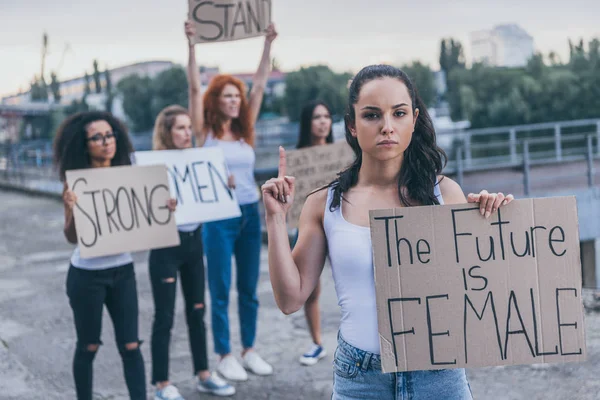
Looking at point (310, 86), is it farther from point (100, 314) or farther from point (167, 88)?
point (100, 314)

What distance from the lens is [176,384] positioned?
4.74m

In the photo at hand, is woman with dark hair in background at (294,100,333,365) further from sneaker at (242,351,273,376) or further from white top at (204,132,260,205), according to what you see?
white top at (204,132,260,205)

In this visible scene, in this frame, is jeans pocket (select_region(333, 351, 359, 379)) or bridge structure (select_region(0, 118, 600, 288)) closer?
jeans pocket (select_region(333, 351, 359, 379))

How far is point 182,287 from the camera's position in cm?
441

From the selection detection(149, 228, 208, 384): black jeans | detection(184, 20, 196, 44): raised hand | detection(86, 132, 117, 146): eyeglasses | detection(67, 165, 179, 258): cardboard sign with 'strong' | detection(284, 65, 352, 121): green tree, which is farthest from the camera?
detection(284, 65, 352, 121): green tree

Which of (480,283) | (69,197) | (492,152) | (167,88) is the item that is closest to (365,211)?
(480,283)

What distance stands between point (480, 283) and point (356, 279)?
356mm

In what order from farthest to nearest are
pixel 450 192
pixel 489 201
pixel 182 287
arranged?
pixel 182 287
pixel 450 192
pixel 489 201

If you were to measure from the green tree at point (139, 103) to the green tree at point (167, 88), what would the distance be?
381 millimetres

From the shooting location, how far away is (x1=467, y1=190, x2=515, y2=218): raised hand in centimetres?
205

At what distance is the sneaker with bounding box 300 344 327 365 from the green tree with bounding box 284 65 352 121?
25.3 m

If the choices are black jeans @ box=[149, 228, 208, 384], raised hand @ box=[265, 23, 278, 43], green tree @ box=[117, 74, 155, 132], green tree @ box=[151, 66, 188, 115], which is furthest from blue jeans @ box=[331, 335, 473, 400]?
green tree @ box=[117, 74, 155, 132]

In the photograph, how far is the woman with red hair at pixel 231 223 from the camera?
4.64 meters

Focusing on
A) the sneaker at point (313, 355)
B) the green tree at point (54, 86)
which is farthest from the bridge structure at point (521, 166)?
the green tree at point (54, 86)
